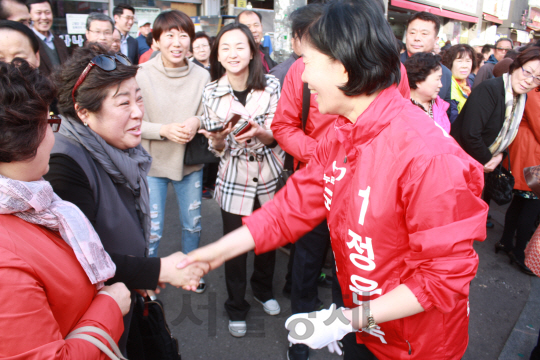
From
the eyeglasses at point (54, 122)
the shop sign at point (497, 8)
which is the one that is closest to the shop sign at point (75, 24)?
the eyeglasses at point (54, 122)

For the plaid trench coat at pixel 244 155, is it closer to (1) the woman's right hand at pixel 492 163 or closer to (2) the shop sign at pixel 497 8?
(1) the woman's right hand at pixel 492 163

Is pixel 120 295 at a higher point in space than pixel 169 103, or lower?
lower

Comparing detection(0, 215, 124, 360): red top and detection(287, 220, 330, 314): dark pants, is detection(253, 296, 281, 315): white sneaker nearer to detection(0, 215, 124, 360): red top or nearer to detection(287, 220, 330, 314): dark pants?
detection(287, 220, 330, 314): dark pants

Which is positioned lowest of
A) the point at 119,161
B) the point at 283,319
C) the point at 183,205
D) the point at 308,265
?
the point at 283,319

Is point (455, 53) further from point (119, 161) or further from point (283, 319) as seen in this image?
point (119, 161)

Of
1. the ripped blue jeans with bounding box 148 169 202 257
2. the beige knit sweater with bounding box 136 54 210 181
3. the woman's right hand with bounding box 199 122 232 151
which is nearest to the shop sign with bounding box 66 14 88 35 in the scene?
the beige knit sweater with bounding box 136 54 210 181

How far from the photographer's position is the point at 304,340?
4.22 feet

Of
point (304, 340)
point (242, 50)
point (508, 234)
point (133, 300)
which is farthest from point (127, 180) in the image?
point (508, 234)

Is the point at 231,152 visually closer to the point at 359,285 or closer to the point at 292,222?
the point at 292,222

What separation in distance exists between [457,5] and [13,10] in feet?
64.7

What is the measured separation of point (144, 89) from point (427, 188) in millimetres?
2401

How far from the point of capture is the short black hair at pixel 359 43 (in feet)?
4.14

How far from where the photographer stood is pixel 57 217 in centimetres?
117

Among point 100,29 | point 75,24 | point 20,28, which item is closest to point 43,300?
point 20,28
